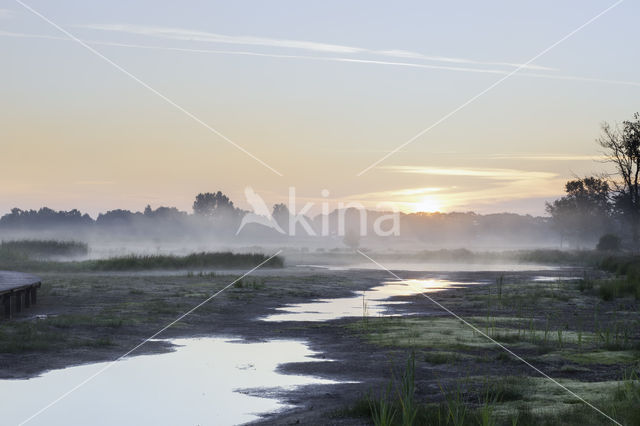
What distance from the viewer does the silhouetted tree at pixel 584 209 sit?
468 ft

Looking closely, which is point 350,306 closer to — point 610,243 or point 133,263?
point 133,263

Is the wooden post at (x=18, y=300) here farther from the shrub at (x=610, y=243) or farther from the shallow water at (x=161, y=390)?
the shrub at (x=610, y=243)

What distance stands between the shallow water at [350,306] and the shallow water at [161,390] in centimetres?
967

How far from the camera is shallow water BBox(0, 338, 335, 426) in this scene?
12.7 metres

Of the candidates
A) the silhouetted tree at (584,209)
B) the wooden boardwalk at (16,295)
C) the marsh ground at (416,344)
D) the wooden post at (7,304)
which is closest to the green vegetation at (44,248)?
the marsh ground at (416,344)

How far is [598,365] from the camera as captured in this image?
1717cm

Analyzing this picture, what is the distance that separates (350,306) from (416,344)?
14.0 meters

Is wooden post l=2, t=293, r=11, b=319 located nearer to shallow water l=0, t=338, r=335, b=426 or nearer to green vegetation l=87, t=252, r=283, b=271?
shallow water l=0, t=338, r=335, b=426

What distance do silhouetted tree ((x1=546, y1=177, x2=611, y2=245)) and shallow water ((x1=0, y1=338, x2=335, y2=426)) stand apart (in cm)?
12750

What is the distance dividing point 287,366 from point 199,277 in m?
34.0

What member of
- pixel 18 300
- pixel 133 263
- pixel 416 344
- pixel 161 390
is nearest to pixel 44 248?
pixel 133 263

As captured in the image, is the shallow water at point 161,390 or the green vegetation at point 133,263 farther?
the green vegetation at point 133,263

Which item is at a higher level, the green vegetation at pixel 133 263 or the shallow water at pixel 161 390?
the green vegetation at pixel 133 263

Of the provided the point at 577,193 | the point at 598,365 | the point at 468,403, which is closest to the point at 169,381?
the point at 468,403
